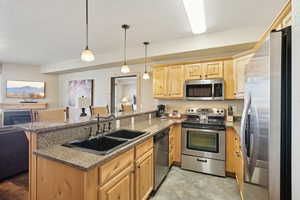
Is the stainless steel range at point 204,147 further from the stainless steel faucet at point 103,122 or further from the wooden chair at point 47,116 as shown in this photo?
the wooden chair at point 47,116

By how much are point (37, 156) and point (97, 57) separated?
371 centimetres

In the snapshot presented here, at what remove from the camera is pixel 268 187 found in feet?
3.11

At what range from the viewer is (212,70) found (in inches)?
122

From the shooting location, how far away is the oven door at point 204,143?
2.64 metres

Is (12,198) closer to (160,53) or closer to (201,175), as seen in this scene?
(201,175)

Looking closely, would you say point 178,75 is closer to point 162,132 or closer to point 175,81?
point 175,81

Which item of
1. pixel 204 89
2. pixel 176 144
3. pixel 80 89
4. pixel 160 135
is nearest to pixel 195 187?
pixel 176 144

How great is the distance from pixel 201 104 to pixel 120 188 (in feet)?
8.91

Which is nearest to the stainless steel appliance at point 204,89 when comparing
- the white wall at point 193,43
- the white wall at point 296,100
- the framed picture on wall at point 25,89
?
the white wall at point 193,43

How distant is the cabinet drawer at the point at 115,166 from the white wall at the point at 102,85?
268 centimetres

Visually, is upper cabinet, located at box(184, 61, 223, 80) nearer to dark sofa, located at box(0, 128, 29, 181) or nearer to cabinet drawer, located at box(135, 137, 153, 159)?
cabinet drawer, located at box(135, 137, 153, 159)

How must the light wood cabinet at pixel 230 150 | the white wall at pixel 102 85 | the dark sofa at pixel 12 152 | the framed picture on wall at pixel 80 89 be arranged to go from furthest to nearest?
the framed picture on wall at pixel 80 89 → the white wall at pixel 102 85 → the light wood cabinet at pixel 230 150 → the dark sofa at pixel 12 152

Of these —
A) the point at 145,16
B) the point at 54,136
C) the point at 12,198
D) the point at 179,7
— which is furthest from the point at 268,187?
the point at 12,198

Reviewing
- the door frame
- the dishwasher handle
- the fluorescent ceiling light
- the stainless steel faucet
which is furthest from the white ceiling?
the dishwasher handle
